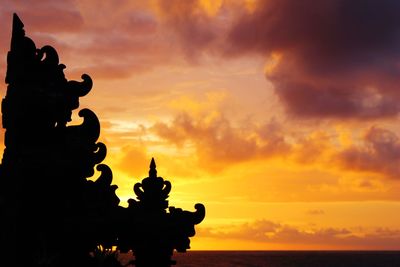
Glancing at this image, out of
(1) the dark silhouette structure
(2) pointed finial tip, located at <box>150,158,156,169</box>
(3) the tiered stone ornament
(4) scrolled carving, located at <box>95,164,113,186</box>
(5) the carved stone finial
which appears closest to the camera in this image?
(1) the dark silhouette structure

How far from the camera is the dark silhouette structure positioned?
9.95 m

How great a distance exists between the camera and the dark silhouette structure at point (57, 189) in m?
9.95

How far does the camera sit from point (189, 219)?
10.7m

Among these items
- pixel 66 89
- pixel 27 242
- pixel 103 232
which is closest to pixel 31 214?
pixel 27 242

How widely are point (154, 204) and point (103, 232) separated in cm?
141

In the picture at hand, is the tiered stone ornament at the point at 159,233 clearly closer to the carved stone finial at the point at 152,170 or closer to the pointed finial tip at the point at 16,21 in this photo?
the carved stone finial at the point at 152,170

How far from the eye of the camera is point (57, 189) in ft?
33.5

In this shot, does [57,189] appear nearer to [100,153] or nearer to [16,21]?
[100,153]

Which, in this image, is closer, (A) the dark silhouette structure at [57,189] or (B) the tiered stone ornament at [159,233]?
(A) the dark silhouette structure at [57,189]

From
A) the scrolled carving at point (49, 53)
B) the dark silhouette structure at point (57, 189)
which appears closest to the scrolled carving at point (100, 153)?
the dark silhouette structure at point (57, 189)

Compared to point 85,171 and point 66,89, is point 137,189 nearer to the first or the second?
point 85,171

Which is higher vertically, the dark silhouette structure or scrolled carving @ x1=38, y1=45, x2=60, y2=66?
scrolled carving @ x1=38, y1=45, x2=60, y2=66

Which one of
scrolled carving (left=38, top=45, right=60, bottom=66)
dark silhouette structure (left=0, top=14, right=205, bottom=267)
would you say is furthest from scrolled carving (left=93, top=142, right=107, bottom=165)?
scrolled carving (left=38, top=45, right=60, bottom=66)

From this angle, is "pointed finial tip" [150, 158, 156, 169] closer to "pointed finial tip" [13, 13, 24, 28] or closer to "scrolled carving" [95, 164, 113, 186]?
"scrolled carving" [95, 164, 113, 186]
